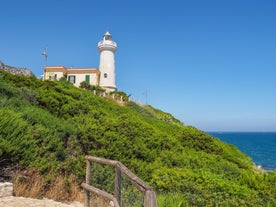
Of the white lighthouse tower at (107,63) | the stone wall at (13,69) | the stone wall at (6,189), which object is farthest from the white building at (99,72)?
the stone wall at (6,189)

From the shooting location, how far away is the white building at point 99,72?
38062 millimetres

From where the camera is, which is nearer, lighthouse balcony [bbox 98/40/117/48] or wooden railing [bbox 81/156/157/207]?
wooden railing [bbox 81/156/157/207]

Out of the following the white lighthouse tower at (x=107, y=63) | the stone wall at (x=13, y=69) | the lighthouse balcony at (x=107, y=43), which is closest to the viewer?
the stone wall at (x=13, y=69)

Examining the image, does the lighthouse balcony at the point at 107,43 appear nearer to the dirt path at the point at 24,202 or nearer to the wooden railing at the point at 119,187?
the dirt path at the point at 24,202

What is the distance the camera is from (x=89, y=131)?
7.52 m

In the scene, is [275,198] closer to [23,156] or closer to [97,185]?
[97,185]

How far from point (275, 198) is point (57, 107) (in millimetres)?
7854

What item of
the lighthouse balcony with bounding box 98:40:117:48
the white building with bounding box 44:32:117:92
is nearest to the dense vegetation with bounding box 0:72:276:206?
the white building with bounding box 44:32:117:92

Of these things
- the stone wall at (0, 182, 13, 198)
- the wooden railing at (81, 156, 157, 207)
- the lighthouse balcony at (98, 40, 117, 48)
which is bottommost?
the stone wall at (0, 182, 13, 198)

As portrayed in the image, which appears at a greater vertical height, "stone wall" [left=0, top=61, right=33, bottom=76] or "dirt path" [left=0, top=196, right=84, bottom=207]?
"stone wall" [left=0, top=61, right=33, bottom=76]

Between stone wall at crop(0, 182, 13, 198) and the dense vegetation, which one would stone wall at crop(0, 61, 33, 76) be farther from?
stone wall at crop(0, 182, 13, 198)

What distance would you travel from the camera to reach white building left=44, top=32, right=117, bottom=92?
38062 millimetres

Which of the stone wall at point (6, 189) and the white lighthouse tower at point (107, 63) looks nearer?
the stone wall at point (6, 189)

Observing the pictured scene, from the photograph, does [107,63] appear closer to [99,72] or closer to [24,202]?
[99,72]
